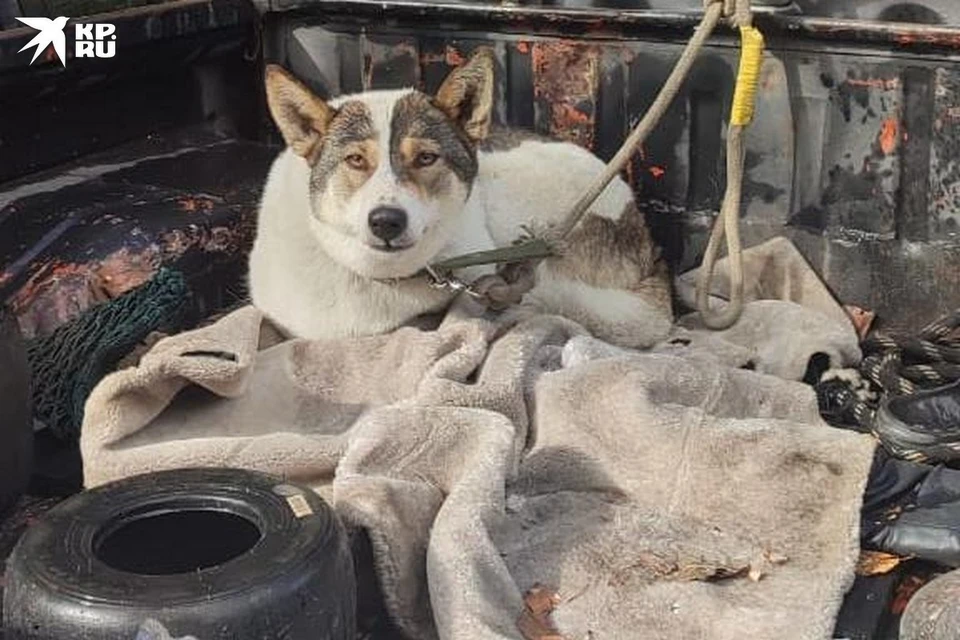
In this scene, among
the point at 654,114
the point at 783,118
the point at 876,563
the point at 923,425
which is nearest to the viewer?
the point at 876,563

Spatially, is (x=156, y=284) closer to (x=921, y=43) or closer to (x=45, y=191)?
(x=45, y=191)

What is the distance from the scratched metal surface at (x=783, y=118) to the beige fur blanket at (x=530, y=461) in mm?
680

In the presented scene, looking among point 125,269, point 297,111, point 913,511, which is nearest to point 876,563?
point 913,511

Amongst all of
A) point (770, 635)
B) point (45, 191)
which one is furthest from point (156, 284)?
point (770, 635)

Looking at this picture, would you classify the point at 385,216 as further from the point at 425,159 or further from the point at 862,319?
the point at 862,319

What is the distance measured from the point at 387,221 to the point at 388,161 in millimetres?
155

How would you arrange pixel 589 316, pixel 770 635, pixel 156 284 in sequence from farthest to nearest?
pixel 589 316 < pixel 156 284 < pixel 770 635

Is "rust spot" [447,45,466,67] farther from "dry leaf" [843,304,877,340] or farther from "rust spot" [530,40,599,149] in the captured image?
"dry leaf" [843,304,877,340]

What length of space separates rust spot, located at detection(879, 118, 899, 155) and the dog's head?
0.99 m

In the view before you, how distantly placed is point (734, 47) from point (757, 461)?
1.32m

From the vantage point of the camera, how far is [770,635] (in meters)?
2.20

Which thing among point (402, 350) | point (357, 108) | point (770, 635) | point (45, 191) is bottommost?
point (770, 635)

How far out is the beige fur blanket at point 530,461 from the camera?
2291 millimetres

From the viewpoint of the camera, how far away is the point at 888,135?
10.9 ft
